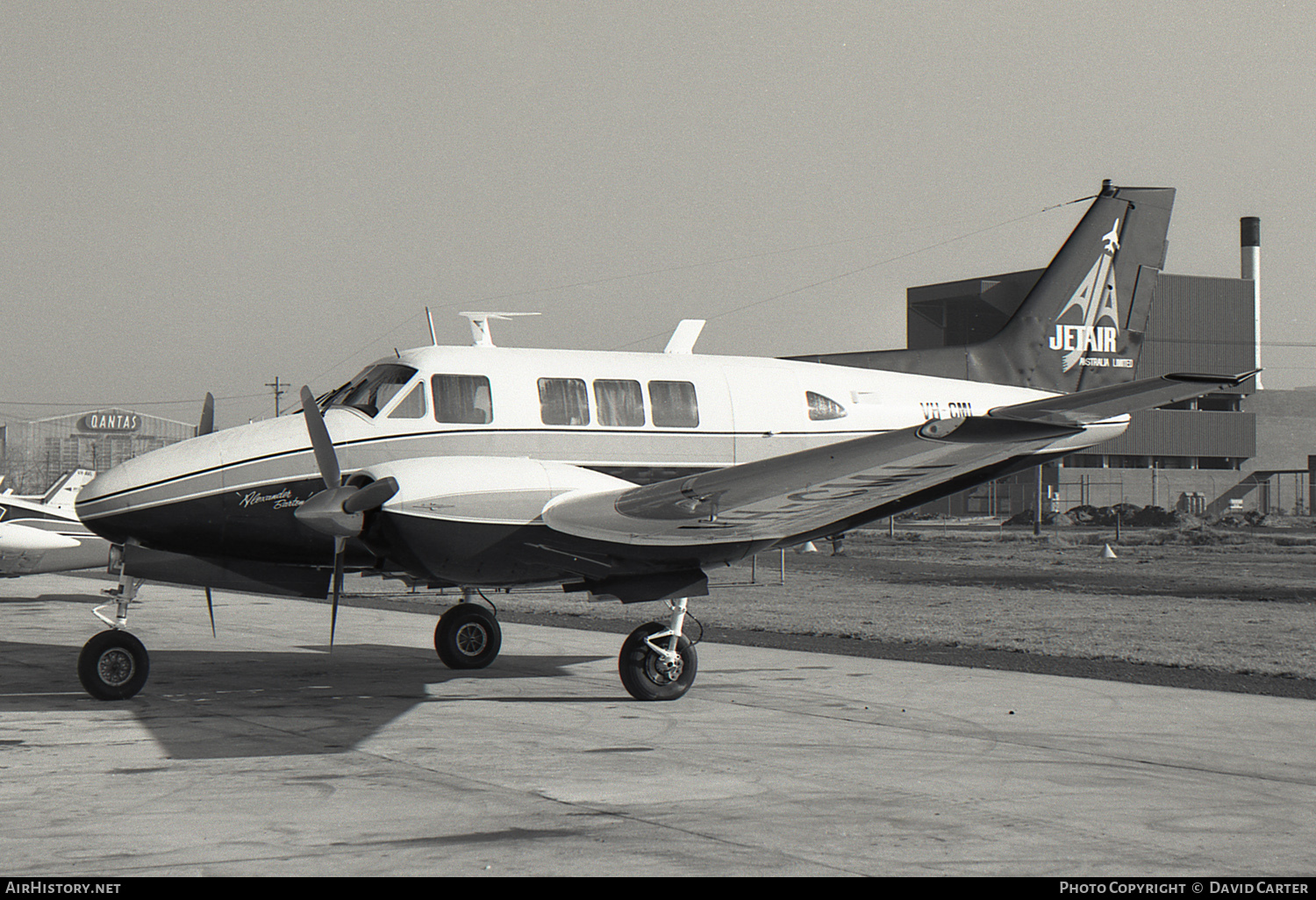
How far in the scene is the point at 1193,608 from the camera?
23312 mm

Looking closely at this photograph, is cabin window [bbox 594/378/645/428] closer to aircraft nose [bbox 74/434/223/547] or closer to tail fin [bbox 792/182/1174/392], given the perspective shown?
aircraft nose [bbox 74/434/223/547]

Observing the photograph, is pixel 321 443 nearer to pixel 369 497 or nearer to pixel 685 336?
pixel 369 497

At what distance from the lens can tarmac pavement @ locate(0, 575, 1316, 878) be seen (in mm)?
6527

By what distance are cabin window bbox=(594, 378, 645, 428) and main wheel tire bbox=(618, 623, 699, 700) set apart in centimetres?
214

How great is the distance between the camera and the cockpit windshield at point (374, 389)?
12203 mm

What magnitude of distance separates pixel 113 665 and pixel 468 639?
4311 millimetres

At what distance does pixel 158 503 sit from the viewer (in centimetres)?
1153

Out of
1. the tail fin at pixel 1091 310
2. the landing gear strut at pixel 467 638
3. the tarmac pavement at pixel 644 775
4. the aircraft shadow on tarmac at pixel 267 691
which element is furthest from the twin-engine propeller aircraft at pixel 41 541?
the tail fin at pixel 1091 310

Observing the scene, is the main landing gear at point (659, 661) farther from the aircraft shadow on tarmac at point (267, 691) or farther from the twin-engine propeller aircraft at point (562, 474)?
the aircraft shadow on tarmac at point (267, 691)

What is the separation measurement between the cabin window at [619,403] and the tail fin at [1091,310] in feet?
13.8

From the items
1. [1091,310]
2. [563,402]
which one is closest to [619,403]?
[563,402]

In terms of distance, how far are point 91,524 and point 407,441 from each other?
10.1 ft

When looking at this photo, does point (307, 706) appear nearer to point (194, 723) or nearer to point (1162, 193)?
point (194, 723)

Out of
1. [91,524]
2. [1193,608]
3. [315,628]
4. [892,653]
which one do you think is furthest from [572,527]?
[1193,608]
